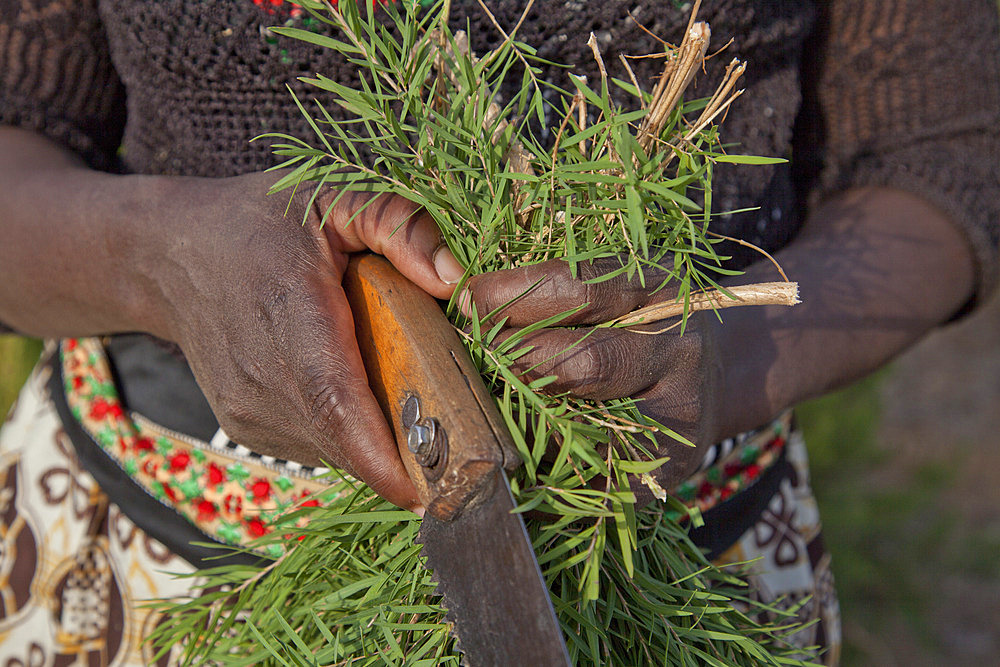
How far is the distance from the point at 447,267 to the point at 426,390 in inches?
5.1

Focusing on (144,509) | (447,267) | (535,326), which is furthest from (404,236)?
(144,509)

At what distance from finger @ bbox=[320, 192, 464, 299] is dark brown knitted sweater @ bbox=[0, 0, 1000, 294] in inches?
9.5

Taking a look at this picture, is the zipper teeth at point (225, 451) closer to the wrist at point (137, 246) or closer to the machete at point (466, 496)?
the wrist at point (137, 246)

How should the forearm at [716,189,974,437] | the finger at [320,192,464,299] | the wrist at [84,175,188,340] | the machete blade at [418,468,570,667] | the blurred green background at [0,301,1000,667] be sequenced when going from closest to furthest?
the machete blade at [418,468,570,667]
the finger at [320,192,464,299]
the wrist at [84,175,188,340]
the forearm at [716,189,974,437]
the blurred green background at [0,301,1000,667]

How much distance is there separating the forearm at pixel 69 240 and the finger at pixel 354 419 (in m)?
0.32

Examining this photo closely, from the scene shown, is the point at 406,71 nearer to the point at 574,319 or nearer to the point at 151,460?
the point at 574,319

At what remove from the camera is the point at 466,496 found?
0.64 meters

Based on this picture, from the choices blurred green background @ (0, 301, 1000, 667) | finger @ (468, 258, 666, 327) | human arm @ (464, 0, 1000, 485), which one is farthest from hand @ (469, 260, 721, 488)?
blurred green background @ (0, 301, 1000, 667)

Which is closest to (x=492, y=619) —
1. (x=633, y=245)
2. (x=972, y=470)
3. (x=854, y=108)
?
(x=633, y=245)

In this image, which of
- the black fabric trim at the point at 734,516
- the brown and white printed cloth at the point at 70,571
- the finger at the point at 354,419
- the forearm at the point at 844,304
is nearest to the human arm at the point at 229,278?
the finger at the point at 354,419

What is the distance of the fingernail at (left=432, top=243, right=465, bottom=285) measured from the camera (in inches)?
29.0

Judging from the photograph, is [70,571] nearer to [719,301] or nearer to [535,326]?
[535,326]

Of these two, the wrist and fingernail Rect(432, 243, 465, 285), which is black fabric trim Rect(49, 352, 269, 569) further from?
fingernail Rect(432, 243, 465, 285)

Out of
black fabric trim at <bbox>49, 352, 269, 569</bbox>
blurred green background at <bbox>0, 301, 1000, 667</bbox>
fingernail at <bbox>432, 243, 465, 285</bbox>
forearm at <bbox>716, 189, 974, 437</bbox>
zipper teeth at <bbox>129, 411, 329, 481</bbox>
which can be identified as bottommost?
blurred green background at <bbox>0, 301, 1000, 667</bbox>
